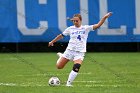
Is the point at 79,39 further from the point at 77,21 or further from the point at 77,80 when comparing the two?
the point at 77,80

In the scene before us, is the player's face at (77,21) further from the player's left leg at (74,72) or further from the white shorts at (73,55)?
the player's left leg at (74,72)

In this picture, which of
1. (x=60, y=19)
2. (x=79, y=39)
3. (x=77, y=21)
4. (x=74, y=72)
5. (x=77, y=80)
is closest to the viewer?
(x=74, y=72)

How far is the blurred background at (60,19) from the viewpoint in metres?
30.8

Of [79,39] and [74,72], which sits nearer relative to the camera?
[74,72]

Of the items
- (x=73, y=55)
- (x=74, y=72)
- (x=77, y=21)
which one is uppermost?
(x=77, y=21)

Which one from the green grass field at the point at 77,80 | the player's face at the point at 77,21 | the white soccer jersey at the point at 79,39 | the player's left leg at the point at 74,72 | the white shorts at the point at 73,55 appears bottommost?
the green grass field at the point at 77,80

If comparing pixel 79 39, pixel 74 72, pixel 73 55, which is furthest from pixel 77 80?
pixel 74 72

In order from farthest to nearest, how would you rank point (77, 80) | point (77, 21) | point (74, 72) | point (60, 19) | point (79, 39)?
point (60, 19) < point (77, 80) < point (79, 39) < point (77, 21) < point (74, 72)

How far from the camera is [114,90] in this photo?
12586mm

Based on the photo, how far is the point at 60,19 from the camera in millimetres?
31125

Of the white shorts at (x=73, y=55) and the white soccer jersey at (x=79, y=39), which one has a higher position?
the white soccer jersey at (x=79, y=39)

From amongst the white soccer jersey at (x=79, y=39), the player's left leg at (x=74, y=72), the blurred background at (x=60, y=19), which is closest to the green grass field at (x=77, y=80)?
the player's left leg at (x=74, y=72)

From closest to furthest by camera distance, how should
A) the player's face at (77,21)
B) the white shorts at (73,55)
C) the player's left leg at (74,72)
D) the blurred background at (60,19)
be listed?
1. the player's left leg at (74,72)
2. the player's face at (77,21)
3. the white shorts at (73,55)
4. the blurred background at (60,19)

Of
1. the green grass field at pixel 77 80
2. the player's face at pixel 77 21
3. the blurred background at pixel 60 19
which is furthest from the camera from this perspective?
the blurred background at pixel 60 19
